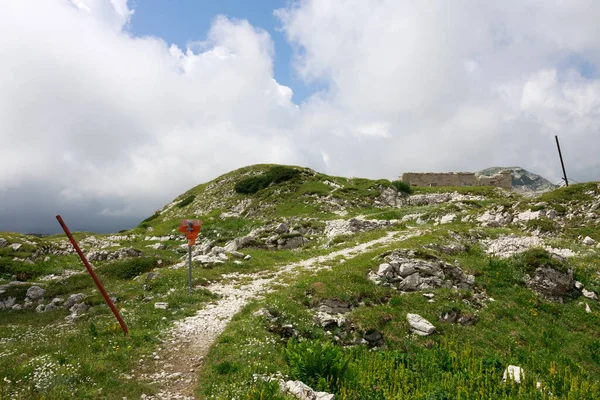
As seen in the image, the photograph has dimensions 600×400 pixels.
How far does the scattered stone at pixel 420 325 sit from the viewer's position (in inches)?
593

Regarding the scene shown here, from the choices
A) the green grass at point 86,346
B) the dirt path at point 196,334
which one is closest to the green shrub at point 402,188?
the dirt path at point 196,334

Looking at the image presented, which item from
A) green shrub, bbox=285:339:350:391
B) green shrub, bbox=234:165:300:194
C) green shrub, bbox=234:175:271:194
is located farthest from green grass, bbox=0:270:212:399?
green shrub, bbox=234:165:300:194

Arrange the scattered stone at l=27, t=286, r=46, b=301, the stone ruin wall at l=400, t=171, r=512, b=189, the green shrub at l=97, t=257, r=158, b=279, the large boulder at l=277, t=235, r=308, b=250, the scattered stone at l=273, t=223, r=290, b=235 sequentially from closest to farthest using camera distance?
the scattered stone at l=27, t=286, r=46, b=301 → the green shrub at l=97, t=257, r=158, b=279 → the large boulder at l=277, t=235, r=308, b=250 → the scattered stone at l=273, t=223, r=290, b=235 → the stone ruin wall at l=400, t=171, r=512, b=189

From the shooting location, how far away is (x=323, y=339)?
13.7 m

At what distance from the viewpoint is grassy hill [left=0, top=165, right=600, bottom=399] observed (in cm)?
984

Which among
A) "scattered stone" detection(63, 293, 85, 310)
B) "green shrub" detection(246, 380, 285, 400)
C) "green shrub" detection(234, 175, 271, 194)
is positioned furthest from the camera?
"green shrub" detection(234, 175, 271, 194)

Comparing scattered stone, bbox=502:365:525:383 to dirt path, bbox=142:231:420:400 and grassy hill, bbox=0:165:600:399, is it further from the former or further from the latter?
dirt path, bbox=142:231:420:400

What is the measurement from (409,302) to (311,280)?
5.95 m

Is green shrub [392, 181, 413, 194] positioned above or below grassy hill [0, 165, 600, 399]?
above

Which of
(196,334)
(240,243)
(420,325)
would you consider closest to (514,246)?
(420,325)

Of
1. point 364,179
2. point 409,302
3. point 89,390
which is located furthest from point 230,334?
point 364,179

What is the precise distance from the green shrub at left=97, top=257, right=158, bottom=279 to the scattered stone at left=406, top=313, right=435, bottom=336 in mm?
21711

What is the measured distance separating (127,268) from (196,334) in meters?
16.4

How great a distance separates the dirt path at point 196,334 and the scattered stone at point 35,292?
11625 millimetres
